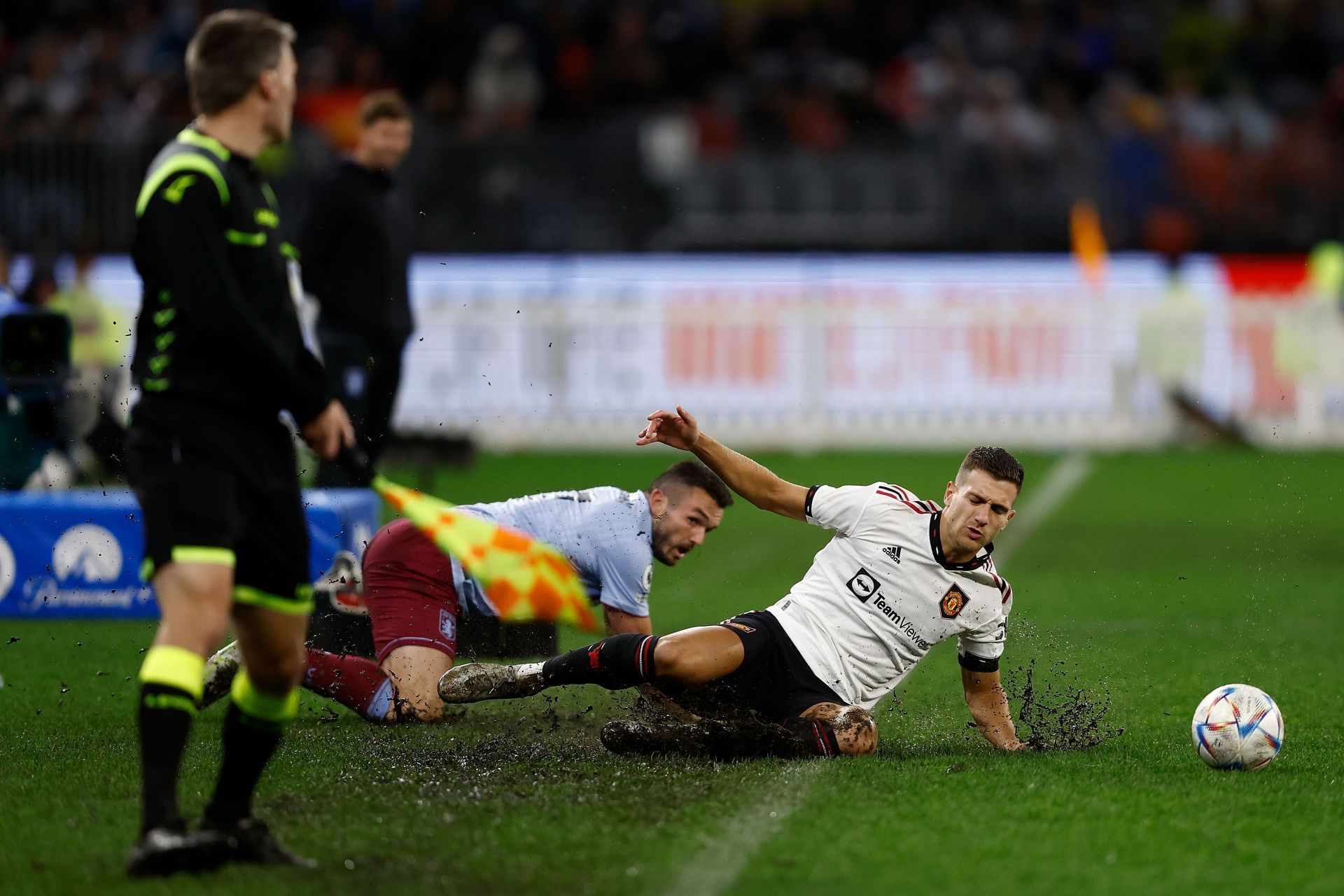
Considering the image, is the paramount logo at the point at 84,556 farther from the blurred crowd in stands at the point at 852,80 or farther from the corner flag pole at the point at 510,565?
the blurred crowd in stands at the point at 852,80

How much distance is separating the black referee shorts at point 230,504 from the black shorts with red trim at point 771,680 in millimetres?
1822

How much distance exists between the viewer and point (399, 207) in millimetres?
9586

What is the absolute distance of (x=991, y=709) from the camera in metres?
5.64

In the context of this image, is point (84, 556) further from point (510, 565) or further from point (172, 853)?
point (172, 853)

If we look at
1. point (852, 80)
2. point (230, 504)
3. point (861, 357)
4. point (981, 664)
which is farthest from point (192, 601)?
point (852, 80)

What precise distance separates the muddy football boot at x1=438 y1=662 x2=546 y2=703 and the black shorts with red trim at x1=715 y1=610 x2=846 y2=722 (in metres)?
0.63

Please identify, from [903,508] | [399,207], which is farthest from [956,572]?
[399,207]

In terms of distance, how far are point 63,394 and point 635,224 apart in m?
9.00

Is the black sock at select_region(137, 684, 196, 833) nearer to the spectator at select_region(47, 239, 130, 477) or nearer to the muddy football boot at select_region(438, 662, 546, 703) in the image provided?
the muddy football boot at select_region(438, 662, 546, 703)

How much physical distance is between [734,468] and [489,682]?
3.66 feet

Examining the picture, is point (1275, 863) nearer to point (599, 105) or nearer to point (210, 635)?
Answer: point (210, 635)

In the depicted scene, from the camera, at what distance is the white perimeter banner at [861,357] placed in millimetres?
16188

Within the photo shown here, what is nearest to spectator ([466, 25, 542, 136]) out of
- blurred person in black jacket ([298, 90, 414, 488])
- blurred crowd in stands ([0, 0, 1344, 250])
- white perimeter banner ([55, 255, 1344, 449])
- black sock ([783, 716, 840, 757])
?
blurred crowd in stands ([0, 0, 1344, 250])

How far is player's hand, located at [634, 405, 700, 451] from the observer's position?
5.46 meters
